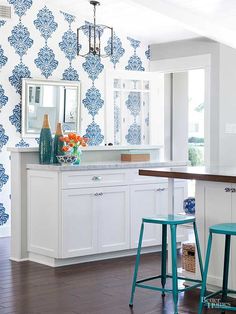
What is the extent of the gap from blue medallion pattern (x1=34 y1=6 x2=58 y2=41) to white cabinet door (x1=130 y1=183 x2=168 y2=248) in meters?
3.04

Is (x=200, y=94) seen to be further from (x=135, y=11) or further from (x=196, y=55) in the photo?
(x=135, y=11)

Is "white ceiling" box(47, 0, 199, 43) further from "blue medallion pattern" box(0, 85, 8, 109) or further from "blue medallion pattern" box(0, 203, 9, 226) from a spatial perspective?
"blue medallion pattern" box(0, 203, 9, 226)

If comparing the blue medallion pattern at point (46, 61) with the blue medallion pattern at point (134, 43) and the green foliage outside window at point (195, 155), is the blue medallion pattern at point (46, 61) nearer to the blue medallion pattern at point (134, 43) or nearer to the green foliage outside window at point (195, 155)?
the blue medallion pattern at point (134, 43)

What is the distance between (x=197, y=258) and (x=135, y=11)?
13.9 feet

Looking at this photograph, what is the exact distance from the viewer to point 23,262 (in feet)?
18.2

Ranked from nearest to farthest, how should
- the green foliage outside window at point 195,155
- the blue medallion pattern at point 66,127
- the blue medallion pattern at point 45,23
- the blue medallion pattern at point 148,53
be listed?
the blue medallion pattern at point 45,23 → the blue medallion pattern at point 66,127 → the blue medallion pattern at point 148,53 → the green foliage outside window at point 195,155

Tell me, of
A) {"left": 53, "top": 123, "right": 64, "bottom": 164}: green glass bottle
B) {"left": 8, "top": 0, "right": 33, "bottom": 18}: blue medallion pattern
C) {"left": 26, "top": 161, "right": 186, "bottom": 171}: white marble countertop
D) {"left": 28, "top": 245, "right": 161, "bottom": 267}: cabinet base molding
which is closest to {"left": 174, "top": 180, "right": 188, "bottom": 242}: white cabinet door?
{"left": 26, "top": 161, "right": 186, "bottom": 171}: white marble countertop

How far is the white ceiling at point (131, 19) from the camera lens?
303 inches

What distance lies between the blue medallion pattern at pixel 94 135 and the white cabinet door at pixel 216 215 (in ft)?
13.9

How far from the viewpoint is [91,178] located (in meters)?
5.50

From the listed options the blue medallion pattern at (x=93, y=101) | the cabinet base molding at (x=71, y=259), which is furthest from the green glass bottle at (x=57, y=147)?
the blue medallion pattern at (x=93, y=101)

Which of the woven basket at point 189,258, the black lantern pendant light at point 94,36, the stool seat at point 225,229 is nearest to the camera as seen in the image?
the stool seat at point 225,229

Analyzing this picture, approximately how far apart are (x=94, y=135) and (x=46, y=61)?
123 cm

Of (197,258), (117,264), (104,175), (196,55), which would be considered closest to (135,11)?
(196,55)
